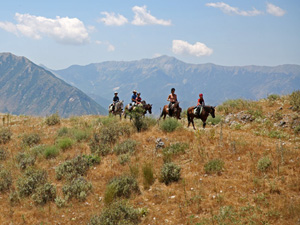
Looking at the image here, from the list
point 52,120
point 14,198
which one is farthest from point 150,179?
point 52,120

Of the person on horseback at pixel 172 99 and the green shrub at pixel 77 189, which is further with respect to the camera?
the person on horseback at pixel 172 99

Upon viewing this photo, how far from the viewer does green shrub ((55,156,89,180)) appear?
10.1m

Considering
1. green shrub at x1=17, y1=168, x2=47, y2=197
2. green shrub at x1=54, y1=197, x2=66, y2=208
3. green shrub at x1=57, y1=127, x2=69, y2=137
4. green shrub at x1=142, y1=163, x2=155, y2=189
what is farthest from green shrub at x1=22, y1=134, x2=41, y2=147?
green shrub at x1=142, y1=163, x2=155, y2=189

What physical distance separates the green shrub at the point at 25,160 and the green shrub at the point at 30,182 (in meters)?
1.55

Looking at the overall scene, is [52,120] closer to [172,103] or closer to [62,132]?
[62,132]

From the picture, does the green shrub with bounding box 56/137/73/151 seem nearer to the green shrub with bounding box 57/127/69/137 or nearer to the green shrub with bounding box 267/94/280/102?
the green shrub with bounding box 57/127/69/137

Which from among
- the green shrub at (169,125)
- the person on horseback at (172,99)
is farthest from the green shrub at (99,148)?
the person on horseback at (172,99)

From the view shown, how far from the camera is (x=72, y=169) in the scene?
34.3 feet

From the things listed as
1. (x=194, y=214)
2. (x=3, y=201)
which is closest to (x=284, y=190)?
(x=194, y=214)

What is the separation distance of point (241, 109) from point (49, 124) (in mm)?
17441

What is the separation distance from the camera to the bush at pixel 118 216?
6.57 metres

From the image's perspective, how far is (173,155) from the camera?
11.0 metres

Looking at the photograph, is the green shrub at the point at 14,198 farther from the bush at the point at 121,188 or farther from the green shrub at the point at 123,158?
the green shrub at the point at 123,158

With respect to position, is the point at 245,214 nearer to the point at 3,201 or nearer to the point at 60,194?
the point at 60,194
